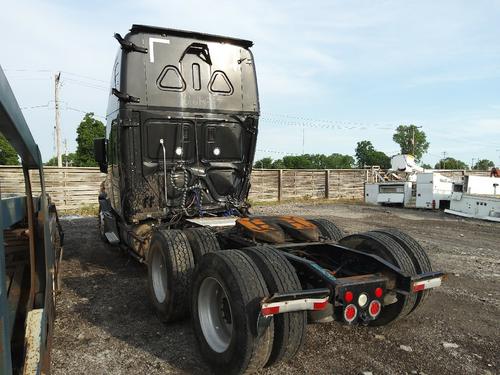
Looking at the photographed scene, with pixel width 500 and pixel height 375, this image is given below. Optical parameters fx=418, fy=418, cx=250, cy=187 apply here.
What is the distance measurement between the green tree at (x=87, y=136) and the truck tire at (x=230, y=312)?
33592mm

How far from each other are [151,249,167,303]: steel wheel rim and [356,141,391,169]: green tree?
89.0 m

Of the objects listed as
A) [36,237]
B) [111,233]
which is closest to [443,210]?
[111,233]

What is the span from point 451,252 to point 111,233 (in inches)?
263

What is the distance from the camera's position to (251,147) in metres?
6.70

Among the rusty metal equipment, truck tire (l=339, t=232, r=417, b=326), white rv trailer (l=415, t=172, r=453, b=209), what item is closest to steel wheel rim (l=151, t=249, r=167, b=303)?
the rusty metal equipment

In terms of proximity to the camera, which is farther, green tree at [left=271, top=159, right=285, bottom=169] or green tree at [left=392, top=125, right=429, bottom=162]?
green tree at [left=392, top=125, right=429, bottom=162]

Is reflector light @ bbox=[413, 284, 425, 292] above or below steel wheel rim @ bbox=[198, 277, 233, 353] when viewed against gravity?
above

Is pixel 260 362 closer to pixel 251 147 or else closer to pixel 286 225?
pixel 286 225

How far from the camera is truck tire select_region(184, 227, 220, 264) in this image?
4.45m

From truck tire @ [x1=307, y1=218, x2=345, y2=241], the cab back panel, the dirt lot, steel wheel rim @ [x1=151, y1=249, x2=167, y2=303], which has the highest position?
the cab back panel

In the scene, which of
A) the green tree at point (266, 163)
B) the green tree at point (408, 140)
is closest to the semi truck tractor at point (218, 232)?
the green tree at point (266, 163)

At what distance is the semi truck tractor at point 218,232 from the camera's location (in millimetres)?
3105

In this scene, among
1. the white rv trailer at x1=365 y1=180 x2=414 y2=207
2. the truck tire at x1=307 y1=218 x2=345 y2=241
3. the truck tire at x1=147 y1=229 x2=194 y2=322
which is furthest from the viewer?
the white rv trailer at x1=365 y1=180 x2=414 y2=207

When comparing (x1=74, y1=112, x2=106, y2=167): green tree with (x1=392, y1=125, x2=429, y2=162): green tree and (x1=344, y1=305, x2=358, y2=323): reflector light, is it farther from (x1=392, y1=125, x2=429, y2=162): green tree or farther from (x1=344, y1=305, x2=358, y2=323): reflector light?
(x1=392, y1=125, x2=429, y2=162): green tree
